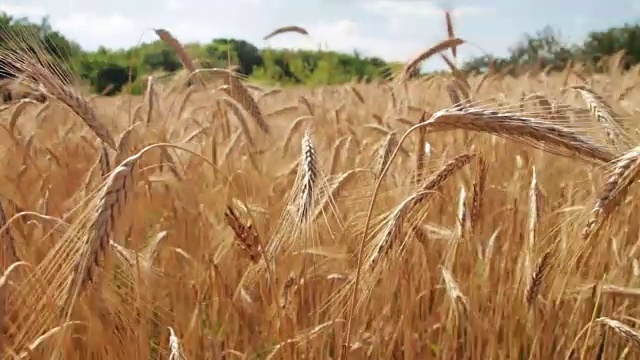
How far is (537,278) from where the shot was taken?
5.59 feet

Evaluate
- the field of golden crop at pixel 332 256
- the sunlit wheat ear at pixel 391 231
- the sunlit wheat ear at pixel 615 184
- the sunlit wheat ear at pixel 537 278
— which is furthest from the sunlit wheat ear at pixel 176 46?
the sunlit wheat ear at pixel 615 184

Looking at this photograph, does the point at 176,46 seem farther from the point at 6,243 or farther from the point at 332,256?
the point at 6,243

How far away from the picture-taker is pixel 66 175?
2.61m

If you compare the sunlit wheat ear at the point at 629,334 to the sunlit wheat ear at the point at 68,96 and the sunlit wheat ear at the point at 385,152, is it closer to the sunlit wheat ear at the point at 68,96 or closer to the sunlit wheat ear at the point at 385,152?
the sunlit wheat ear at the point at 385,152

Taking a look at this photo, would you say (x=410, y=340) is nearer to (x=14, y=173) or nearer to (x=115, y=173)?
(x=115, y=173)

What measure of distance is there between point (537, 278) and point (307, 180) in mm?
569

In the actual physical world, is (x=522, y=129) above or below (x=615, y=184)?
above

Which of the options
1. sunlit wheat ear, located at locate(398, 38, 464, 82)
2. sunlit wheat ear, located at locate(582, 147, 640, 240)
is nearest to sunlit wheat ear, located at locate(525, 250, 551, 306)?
sunlit wheat ear, located at locate(582, 147, 640, 240)

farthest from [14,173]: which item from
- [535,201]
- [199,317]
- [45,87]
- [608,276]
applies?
[608,276]

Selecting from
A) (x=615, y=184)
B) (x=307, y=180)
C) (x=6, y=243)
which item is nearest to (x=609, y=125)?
(x=615, y=184)

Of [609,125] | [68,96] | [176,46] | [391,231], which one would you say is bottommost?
[391,231]

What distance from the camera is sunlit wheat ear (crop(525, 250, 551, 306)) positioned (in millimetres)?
1665

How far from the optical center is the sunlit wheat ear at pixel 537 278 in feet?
5.46

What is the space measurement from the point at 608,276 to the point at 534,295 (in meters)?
0.34
